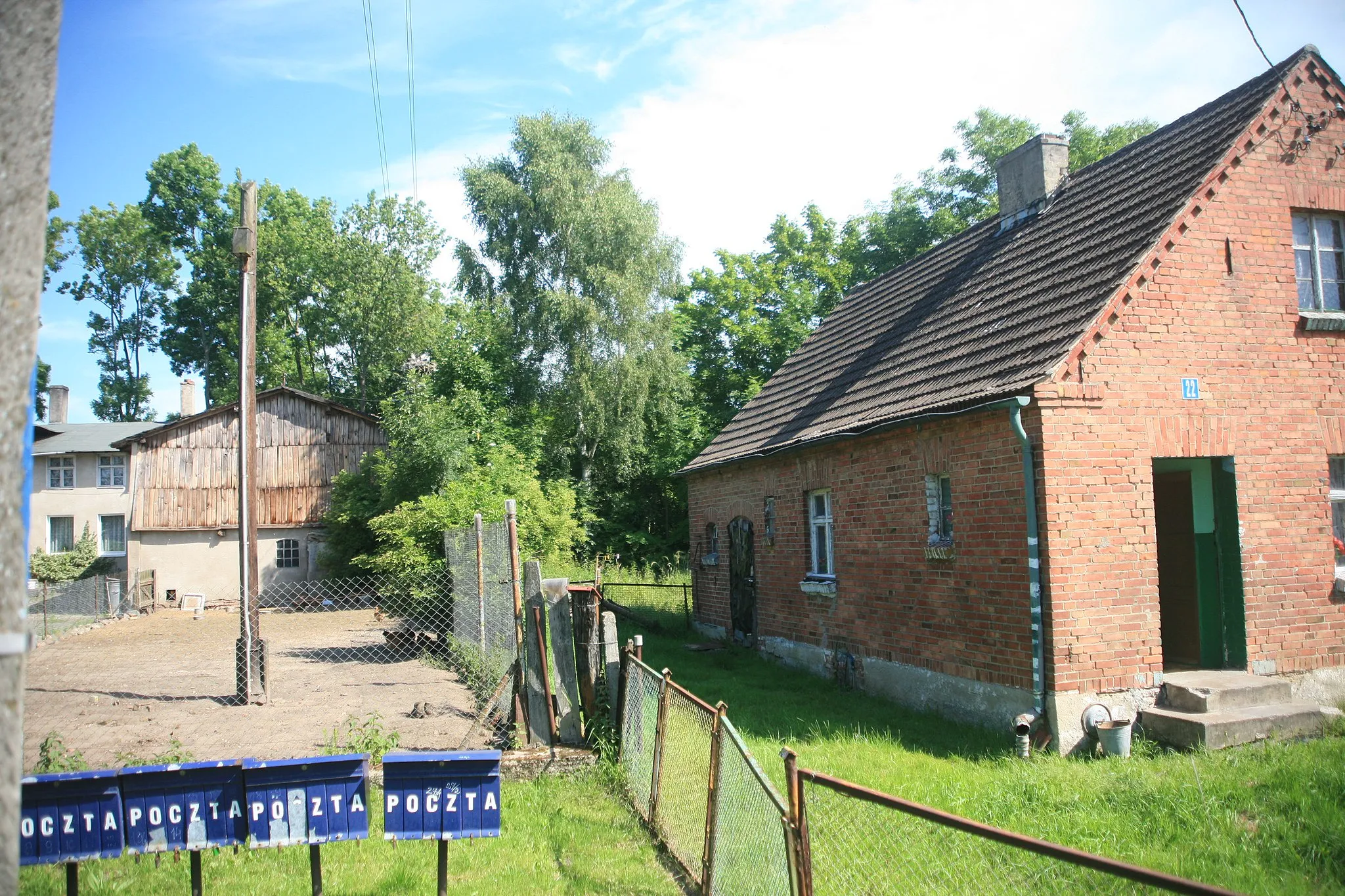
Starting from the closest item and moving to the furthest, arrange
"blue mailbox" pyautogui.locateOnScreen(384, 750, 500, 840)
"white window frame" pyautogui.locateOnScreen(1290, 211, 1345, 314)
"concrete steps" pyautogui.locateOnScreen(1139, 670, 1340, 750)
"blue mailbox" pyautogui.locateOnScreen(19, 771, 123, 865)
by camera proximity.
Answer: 1. "blue mailbox" pyautogui.locateOnScreen(19, 771, 123, 865)
2. "blue mailbox" pyautogui.locateOnScreen(384, 750, 500, 840)
3. "concrete steps" pyautogui.locateOnScreen(1139, 670, 1340, 750)
4. "white window frame" pyautogui.locateOnScreen(1290, 211, 1345, 314)

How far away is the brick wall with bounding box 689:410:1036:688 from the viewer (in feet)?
28.0

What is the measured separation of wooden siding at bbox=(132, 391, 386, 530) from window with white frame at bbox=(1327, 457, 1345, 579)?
27.6 metres

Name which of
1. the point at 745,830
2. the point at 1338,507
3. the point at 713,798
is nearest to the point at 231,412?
the point at 713,798

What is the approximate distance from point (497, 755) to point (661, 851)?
1736mm

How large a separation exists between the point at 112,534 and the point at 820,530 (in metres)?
33.5

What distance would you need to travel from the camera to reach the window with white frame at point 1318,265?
9.59 metres

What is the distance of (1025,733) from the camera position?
781 cm

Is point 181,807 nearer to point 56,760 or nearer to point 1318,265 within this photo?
point 56,760

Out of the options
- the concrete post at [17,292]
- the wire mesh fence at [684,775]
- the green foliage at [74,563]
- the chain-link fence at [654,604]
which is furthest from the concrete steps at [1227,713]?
the green foliage at [74,563]

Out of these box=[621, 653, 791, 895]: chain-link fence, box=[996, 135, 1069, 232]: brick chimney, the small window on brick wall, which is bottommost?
Answer: box=[621, 653, 791, 895]: chain-link fence

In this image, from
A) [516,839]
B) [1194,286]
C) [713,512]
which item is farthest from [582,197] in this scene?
[516,839]

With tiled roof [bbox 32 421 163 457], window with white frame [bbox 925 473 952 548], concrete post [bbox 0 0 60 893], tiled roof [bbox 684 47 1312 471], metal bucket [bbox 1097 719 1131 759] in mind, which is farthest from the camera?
tiled roof [bbox 32 421 163 457]

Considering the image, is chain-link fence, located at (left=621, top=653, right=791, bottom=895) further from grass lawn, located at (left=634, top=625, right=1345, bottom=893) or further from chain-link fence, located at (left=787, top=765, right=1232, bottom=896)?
grass lawn, located at (left=634, top=625, right=1345, bottom=893)

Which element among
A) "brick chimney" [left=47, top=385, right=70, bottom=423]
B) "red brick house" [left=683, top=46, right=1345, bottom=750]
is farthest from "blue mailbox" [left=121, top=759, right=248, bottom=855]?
"brick chimney" [left=47, top=385, right=70, bottom=423]
